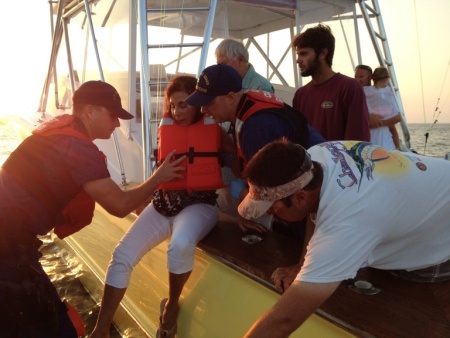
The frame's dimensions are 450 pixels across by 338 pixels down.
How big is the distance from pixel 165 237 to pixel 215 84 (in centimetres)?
94

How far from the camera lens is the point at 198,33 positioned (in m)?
5.04

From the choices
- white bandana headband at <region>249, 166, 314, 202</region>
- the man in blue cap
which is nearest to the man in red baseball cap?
the man in blue cap

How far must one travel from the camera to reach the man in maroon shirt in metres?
2.64

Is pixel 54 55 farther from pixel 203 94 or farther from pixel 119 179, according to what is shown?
pixel 203 94

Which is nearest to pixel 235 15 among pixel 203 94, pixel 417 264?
pixel 203 94

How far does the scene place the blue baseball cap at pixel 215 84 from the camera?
2039 mm

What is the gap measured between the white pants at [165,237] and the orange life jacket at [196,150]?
15 cm

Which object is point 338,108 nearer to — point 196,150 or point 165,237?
point 196,150

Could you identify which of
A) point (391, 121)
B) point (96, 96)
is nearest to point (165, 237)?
point (96, 96)

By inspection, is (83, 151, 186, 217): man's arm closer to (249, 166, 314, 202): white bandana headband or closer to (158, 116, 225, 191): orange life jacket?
(158, 116, 225, 191): orange life jacket

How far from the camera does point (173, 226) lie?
2.38 metres

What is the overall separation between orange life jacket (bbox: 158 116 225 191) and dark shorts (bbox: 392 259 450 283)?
3.66ft

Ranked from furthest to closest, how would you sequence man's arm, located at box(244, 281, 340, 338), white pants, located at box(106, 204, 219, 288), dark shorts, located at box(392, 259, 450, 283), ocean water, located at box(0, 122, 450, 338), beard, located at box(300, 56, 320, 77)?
ocean water, located at box(0, 122, 450, 338)
beard, located at box(300, 56, 320, 77)
white pants, located at box(106, 204, 219, 288)
dark shorts, located at box(392, 259, 450, 283)
man's arm, located at box(244, 281, 340, 338)

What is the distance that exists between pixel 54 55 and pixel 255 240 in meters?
4.15
